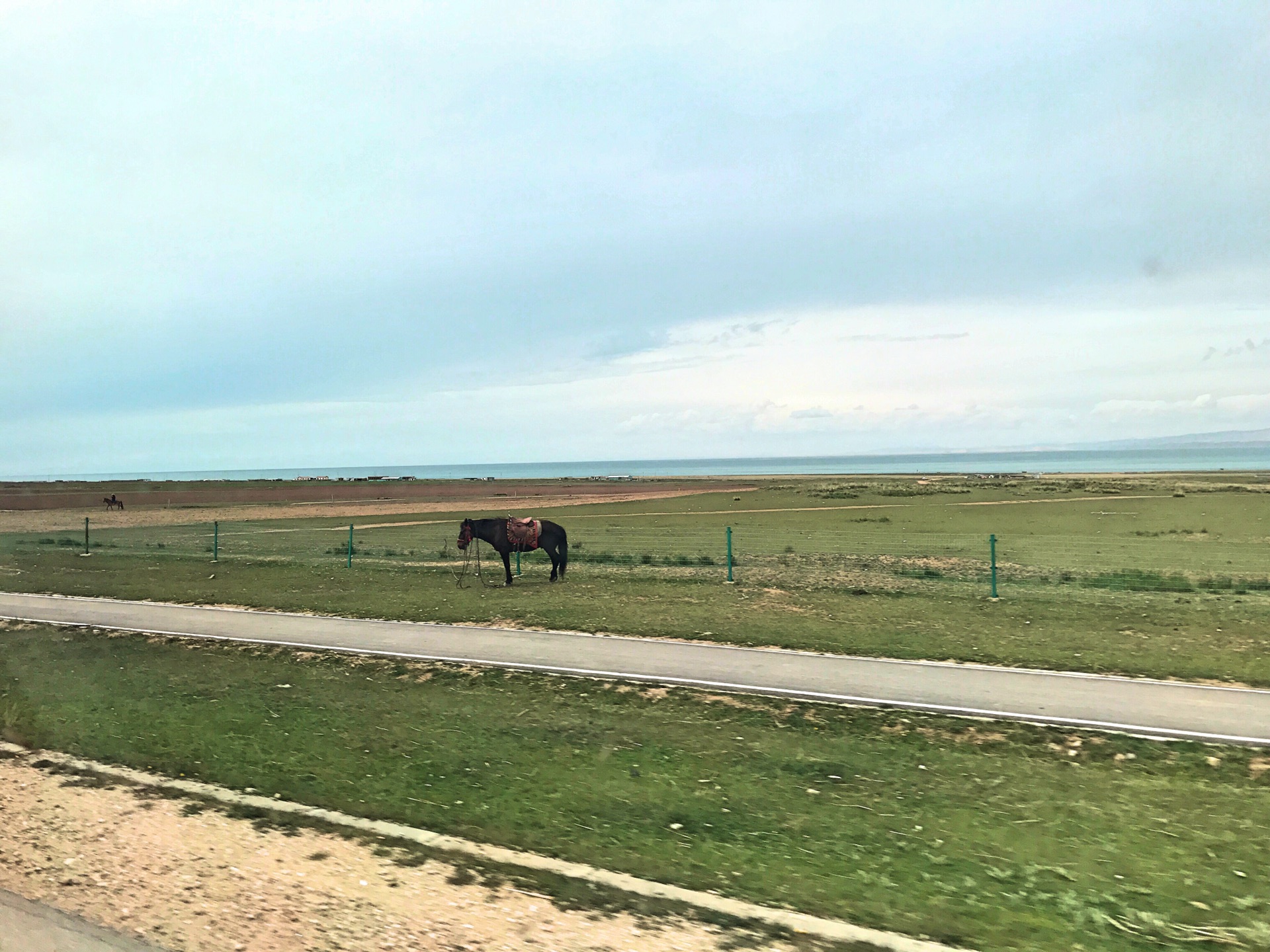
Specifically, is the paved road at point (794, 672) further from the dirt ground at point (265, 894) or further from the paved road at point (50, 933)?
the paved road at point (50, 933)

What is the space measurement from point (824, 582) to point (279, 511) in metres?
53.4

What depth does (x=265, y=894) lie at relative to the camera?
5.11m

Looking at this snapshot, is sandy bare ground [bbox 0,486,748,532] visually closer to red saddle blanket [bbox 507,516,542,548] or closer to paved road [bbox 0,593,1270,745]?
red saddle blanket [bbox 507,516,542,548]

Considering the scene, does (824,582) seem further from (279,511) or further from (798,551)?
(279,511)

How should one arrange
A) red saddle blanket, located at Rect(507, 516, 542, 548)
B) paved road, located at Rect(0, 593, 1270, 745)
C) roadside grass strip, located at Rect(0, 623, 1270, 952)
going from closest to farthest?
roadside grass strip, located at Rect(0, 623, 1270, 952)
paved road, located at Rect(0, 593, 1270, 745)
red saddle blanket, located at Rect(507, 516, 542, 548)

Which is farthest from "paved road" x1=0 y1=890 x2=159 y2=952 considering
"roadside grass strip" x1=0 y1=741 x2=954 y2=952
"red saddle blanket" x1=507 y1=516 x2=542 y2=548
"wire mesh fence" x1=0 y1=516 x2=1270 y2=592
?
"wire mesh fence" x1=0 y1=516 x2=1270 y2=592

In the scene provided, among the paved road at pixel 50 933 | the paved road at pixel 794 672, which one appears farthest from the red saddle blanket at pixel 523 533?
the paved road at pixel 50 933

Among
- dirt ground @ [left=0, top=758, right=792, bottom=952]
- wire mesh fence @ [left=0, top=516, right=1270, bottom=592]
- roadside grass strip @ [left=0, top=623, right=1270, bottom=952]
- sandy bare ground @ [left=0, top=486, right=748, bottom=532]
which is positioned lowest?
roadside grass strip @ [left=0, top=623, right=1270, bottom=952]

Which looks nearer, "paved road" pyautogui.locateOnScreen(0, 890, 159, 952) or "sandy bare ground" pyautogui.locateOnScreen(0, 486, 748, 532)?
"paved road" pyautogui.locateOnScreen(0, 890, 159, 952)

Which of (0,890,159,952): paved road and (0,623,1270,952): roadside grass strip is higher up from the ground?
(0,890,159,952): paved road

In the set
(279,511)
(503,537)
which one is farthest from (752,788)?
(279,511)

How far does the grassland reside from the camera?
12.8m

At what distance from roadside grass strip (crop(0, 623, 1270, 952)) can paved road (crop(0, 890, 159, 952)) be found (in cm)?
173

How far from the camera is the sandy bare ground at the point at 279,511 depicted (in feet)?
159
